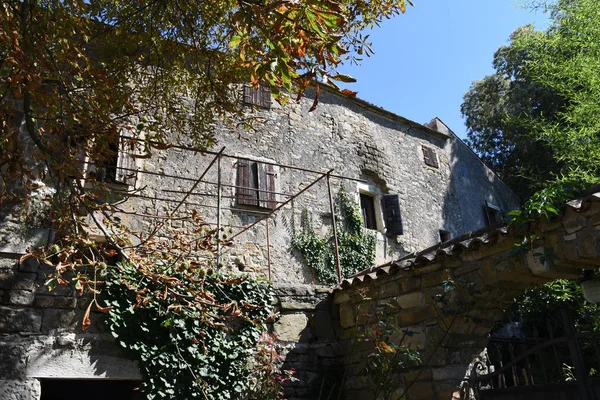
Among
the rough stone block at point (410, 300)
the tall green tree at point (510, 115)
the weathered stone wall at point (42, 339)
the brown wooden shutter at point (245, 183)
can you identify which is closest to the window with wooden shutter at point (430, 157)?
the tall green tree at point (510, 115)

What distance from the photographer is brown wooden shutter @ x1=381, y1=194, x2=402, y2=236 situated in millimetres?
11234

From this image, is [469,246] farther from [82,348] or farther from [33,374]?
[33,374]

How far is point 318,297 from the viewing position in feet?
17.7

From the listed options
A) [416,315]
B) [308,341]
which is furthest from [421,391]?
[308,341]

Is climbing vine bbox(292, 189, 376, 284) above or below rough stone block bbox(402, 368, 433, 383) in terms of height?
above

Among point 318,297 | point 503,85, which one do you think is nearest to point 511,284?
point 318,297

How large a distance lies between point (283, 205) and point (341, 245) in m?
3.16

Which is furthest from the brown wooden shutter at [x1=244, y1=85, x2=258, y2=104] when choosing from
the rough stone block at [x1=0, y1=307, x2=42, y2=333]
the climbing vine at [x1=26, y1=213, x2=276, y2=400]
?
the rough stone block at [x1=0, y1=307, x2=42, y2=333]

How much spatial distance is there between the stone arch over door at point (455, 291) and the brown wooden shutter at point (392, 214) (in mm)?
6243

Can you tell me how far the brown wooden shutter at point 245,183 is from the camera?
Answer: 9445mm

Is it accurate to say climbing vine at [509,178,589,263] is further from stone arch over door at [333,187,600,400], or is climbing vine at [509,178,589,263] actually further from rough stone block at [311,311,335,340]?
rough stone block at [311,311,335,340]

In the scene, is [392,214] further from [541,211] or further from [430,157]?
[541,211]

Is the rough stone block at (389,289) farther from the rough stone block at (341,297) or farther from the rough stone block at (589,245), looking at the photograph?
the rough stone block at (589,245)

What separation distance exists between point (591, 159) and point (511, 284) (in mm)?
4222
